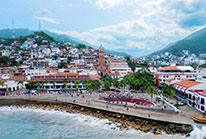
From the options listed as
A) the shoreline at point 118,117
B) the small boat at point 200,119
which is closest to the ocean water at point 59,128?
the shoreline at point 118,117

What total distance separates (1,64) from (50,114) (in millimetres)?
71194

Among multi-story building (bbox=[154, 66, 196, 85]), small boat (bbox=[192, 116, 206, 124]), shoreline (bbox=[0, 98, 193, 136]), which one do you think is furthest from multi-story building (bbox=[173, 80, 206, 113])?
multi-story building (bbox=[154, 66, 196, 85])

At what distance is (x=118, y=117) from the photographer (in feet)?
114

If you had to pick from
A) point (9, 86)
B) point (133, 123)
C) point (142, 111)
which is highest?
point (9, 86)

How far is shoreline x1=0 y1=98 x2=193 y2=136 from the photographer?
28448 mm

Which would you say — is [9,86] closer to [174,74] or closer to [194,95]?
[194,95]

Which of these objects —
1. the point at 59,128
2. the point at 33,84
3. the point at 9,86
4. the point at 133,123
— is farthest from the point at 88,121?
the point at 9,86

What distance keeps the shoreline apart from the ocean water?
3.84 feet

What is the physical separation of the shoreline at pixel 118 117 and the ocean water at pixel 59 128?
46.1 inches

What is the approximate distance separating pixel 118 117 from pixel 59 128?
1108 centimetres

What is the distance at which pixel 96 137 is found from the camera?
2764cm

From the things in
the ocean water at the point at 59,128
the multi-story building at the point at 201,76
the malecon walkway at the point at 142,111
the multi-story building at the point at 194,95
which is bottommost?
the ocean water at the point at 59,128

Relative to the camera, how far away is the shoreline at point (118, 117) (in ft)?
93.3

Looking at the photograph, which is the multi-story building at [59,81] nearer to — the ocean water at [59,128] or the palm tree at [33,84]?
the palm tree at [33,84]
